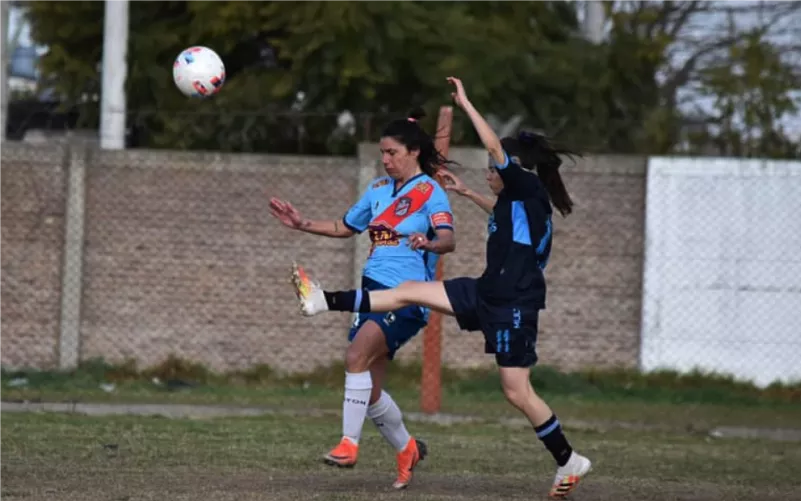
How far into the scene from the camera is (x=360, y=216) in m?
9.06

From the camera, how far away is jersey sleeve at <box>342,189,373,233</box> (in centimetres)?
903

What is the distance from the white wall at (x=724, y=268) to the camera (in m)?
15.4

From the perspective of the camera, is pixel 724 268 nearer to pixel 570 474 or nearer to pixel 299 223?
pixel 299 223

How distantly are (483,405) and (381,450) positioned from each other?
3.56 m

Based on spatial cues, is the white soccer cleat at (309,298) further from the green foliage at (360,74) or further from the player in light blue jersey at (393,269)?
the green foliage at (360,74)

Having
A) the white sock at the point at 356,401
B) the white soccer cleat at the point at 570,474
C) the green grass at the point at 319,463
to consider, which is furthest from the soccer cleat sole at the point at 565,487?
the white sock at the point at 356,401

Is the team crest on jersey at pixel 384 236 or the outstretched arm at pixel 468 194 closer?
the team crest on jersey at pixel 384 236

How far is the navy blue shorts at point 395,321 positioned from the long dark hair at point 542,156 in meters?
0.97

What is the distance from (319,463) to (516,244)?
231 centimetres

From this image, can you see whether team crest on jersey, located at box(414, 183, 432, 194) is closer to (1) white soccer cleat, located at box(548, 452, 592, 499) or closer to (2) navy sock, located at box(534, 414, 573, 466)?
(2) navy sock, located at box(534, 414, 573, 466)

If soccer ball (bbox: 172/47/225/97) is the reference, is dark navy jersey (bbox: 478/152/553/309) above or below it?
below

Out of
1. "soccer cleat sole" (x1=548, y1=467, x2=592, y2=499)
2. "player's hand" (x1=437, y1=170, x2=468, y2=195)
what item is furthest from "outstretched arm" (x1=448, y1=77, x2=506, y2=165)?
"soccer cleat sole" (x1=548, y1=467, x2=592, y2=499)

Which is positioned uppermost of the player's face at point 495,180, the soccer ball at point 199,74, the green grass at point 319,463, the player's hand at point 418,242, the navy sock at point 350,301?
the soccer ball at point 199,74

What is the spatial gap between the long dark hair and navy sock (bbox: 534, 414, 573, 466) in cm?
116
